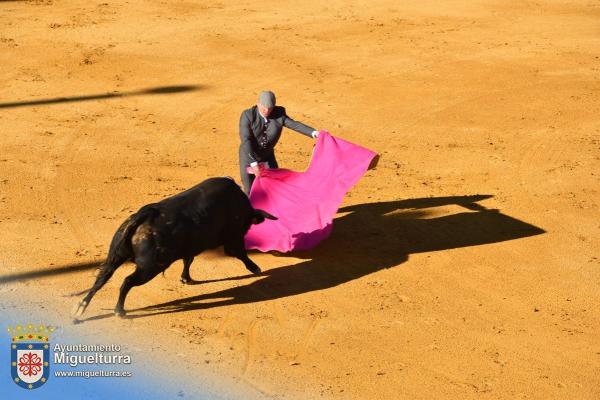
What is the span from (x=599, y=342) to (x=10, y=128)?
896 centimetres

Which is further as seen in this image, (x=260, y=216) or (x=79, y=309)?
(x=260, y=216)

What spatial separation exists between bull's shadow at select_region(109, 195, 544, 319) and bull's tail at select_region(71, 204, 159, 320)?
458 mm

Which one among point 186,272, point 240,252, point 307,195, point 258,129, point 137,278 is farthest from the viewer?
point 307,195

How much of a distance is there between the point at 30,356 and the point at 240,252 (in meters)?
2.41

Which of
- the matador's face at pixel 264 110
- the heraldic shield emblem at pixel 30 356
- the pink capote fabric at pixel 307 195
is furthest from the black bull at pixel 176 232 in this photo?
the matador's face at pixel 264 110

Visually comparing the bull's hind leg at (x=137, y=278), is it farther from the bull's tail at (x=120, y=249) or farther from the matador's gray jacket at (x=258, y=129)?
the matador's gray jacket at (x=258, y=129)

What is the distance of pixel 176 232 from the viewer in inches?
375

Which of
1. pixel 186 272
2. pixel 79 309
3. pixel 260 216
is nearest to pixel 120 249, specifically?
pixel 79 309

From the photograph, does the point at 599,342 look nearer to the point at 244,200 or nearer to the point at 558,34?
the point at 244,200

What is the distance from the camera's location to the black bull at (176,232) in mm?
9383

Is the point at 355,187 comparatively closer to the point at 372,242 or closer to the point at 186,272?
the point at 372,242

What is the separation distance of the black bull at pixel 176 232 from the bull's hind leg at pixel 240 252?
1 cm

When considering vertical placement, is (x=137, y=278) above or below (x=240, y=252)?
above

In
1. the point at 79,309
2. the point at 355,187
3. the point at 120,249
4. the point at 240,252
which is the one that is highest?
the point at 120,249
